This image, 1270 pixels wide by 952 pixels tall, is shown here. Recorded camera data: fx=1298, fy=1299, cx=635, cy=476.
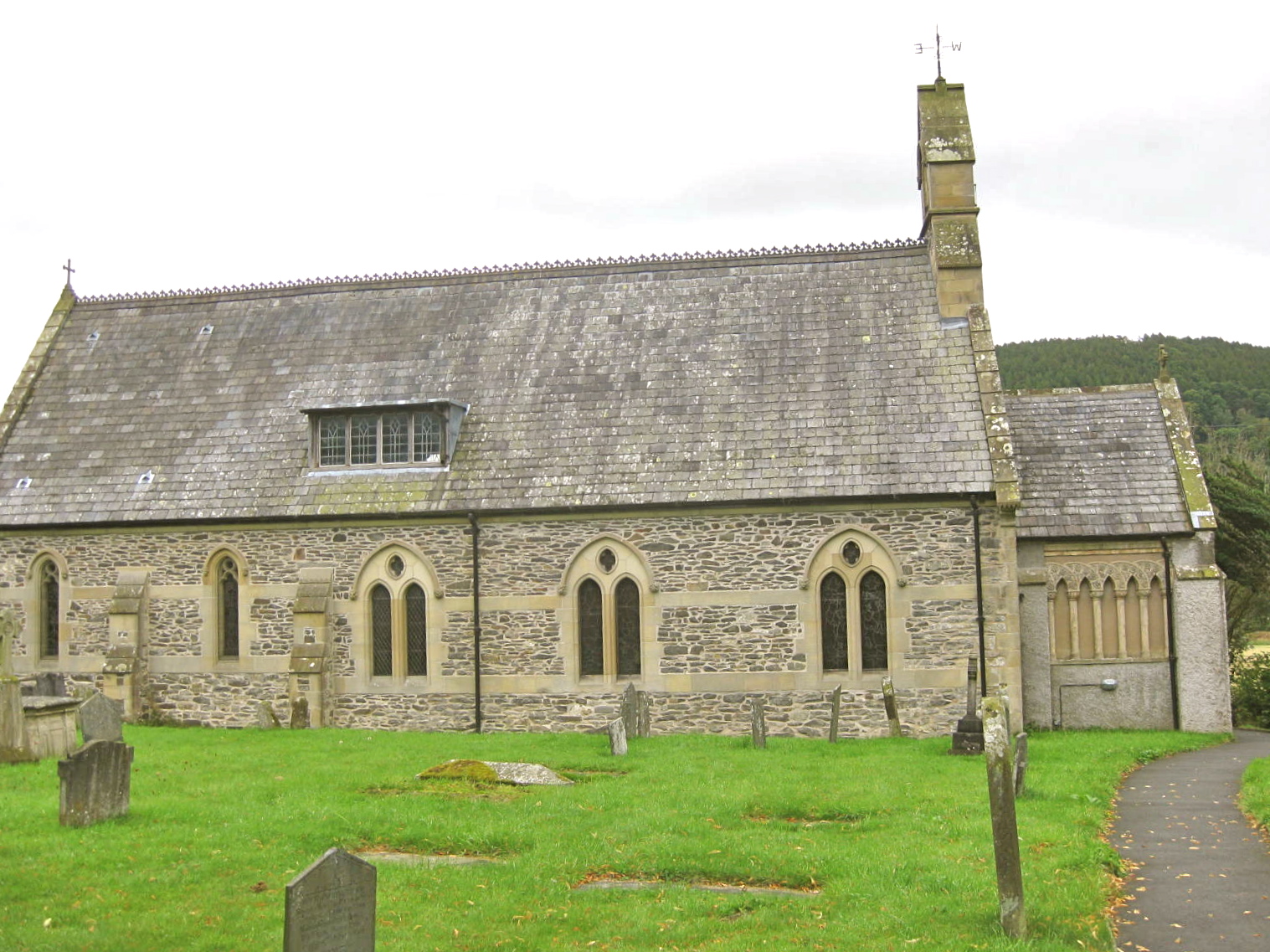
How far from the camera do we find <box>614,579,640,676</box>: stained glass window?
23.4m

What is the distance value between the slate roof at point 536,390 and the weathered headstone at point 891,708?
3.32 meters

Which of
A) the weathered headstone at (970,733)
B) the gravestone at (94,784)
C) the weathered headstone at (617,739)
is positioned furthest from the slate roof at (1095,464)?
the gravestone at (94,784)

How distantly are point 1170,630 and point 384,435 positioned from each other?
50.9ft

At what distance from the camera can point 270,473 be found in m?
25.0

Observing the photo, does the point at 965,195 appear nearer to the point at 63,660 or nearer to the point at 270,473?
the point at 270,473

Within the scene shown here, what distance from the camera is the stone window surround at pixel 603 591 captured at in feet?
76.1

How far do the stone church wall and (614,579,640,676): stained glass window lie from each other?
1.18ft

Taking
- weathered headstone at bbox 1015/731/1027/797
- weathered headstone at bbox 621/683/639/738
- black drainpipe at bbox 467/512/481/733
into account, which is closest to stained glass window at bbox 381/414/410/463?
black drainpipe at bbox 467/512/481/733

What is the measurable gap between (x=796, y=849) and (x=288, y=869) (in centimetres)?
477

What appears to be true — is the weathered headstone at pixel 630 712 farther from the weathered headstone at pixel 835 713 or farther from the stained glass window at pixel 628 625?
the weathered headstone at pixel 835 713

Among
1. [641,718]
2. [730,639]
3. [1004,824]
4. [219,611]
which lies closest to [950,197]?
[730,639]

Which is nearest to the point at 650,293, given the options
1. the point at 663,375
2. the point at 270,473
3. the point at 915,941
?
the point at 663,375

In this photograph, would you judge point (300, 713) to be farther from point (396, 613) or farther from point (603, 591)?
point (603, 591)

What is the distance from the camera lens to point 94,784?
44.1ft
